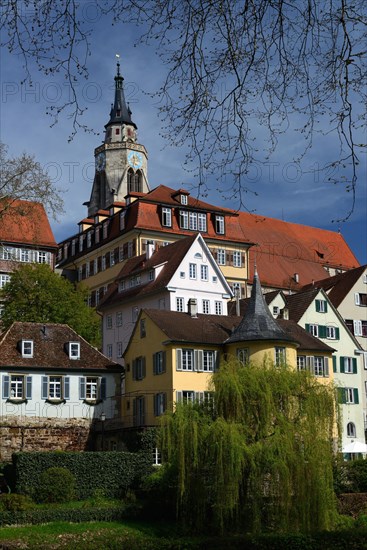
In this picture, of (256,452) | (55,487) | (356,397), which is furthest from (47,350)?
(356,397)

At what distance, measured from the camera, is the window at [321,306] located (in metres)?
52.2

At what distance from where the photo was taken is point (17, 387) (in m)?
41.8

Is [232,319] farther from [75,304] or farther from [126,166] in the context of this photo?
[126,166]

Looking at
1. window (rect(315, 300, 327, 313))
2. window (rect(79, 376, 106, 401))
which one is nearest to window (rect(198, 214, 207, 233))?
window (rect(315, 300, 327, 313))

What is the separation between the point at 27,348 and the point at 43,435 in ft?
14.4

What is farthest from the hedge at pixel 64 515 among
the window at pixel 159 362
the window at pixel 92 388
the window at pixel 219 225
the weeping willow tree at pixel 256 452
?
the window at pixel 219 225

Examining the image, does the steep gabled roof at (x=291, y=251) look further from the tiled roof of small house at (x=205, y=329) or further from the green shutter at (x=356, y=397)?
the tiled roof of small house at (x=205, y=329)

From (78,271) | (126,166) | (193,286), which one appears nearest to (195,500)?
(193,286)

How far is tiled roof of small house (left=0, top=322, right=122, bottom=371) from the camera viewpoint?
4244cm

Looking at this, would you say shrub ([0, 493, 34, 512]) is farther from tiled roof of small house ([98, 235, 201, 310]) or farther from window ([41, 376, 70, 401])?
tiled roof of small house ([98, 235, 201, 310])

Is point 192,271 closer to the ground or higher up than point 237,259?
closer to the ground

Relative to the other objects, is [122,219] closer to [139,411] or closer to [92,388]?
[92,388]

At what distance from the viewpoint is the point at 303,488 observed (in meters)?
28.2

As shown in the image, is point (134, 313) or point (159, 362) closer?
point (159, 362)
